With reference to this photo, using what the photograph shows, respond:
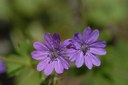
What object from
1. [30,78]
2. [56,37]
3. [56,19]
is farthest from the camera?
[56,19]

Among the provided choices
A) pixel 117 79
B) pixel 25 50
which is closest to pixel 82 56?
pixel 25 50

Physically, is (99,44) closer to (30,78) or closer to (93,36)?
(93,36)

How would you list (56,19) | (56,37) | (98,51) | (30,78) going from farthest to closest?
(56,19), (30,78), (98,51), (56,37)

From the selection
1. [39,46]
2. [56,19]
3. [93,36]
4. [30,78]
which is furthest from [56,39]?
[56,19]

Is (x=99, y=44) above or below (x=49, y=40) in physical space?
below

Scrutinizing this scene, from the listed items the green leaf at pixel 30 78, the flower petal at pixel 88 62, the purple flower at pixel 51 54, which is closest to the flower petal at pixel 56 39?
the purple flower at pixel 51 54

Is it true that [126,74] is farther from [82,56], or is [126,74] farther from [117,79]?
[82,56]

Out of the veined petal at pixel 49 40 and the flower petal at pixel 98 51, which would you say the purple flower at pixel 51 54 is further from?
the flower petal at pixel 98 51

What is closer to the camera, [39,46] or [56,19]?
[39,46]
